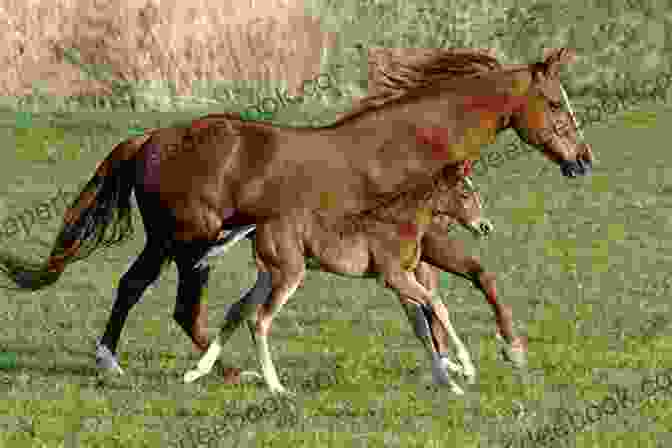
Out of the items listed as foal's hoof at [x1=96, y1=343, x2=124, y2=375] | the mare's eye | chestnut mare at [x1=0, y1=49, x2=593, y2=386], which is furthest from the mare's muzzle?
foal's hoof at [x1=96, y1=343, x2=124, y2=375]

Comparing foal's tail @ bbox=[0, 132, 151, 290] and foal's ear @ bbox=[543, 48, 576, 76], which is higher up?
foal's ear @ bbox=[543, 48, 576, 76]

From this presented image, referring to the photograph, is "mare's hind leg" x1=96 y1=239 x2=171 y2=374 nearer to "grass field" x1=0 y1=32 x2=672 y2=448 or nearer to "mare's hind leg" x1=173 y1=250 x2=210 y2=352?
"mare's hind leg" x1=173 y1=250 x2=210 y2=352

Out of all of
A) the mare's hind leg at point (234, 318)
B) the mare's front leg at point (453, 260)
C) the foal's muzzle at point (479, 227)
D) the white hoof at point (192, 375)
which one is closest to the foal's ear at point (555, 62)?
the foal's muzzle at point (479, 227)

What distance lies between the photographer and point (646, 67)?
1393 inches

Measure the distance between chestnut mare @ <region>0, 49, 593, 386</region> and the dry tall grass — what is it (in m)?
19.0

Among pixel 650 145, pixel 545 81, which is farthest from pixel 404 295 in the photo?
pixel 650 145

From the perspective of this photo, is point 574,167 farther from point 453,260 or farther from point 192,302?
point 192,302

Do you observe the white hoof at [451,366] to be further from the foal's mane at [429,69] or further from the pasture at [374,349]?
the foal's mane at [429,69]

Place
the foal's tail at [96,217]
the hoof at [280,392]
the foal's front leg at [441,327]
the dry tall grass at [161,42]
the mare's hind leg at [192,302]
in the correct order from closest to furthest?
1. the hoof at [280,392]
2. the foal's front leg at [441,327]
3. the mare's hind leg at [192,302]
4. the foal's tail at [96,217]
5. the dry tall grass at [161,42]

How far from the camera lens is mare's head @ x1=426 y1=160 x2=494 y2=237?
11734mm

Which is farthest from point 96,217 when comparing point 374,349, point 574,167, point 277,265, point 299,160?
point 574,167

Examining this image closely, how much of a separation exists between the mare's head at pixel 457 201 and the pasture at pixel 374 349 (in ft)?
3.07

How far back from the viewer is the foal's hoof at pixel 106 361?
39.2 ft

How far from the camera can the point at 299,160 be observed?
1184cm
